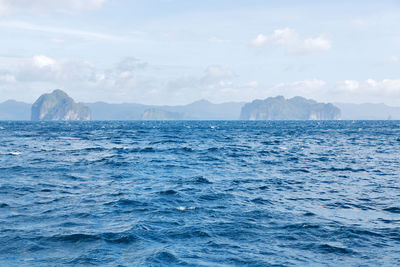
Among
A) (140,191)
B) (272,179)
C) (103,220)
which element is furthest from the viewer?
(272,179)

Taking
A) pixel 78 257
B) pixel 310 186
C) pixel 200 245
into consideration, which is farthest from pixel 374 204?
pixel 78 257

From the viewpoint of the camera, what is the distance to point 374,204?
20.6 m

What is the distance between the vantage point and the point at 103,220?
668 inches

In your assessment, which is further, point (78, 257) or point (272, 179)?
point (272, 179)

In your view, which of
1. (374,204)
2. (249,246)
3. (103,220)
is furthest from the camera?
(374,204)

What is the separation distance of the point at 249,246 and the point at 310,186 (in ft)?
45.9

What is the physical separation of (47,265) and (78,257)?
40.9 inches

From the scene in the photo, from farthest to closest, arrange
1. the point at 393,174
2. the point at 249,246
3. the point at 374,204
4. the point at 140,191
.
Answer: the point at 393,174, the point at 140,191, the point at 374,204, the point at 249,246

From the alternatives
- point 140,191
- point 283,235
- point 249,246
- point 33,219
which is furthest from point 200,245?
point 140,191

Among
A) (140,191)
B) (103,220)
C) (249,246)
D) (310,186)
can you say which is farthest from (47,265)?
(310,186)

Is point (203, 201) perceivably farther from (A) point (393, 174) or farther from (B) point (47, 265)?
(A) point (393, 174)

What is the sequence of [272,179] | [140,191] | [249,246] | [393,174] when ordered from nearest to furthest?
[249,246] → [140,191] → [272,179] → [393,174]

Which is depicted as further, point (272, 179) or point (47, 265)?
point (272, 179)

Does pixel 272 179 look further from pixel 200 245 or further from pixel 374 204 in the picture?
pixel 200 245
